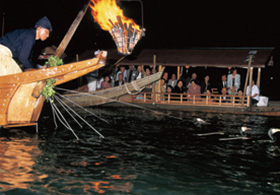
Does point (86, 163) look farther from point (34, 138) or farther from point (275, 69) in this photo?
point (275, 69)

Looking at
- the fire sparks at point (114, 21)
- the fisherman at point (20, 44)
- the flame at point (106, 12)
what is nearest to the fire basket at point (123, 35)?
the fire sparks at point (114, 21)

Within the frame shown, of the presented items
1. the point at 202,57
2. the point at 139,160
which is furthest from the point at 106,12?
the point at 202,57

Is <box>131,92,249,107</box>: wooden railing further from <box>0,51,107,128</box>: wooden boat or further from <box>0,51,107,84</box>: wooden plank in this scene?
<box>0,51,107,84</box>: wooden plank

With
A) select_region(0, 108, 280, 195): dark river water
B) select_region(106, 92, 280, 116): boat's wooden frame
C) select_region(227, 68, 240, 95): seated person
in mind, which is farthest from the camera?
select_region(227, 68, 240, 95): seated person

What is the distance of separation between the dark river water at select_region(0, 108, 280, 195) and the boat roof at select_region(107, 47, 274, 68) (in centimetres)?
688

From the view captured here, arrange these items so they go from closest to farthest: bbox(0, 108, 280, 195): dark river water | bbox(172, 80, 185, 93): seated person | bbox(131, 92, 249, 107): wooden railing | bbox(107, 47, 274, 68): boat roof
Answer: bbox(0, 108, 280, 195): dark river water, bbox(131, 92, 249, 107): wooden railing, bbox(107, 47, 274, 68): boat roof, bbox(172, 80, 185, 93): seated person

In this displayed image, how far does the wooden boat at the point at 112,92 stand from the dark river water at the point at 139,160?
143 centimetres

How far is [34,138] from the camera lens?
35.7 feet

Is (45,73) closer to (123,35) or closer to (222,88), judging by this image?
(123,35)

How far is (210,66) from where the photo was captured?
20.3 m

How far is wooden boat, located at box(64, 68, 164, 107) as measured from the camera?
13.7m

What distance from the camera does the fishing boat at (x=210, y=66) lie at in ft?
62.3

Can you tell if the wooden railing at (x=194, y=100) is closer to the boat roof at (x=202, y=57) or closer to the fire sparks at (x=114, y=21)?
the boat roof at (x=202, y=57)

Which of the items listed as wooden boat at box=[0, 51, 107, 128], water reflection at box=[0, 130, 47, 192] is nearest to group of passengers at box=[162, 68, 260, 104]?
wooden boat at box=[0, 51, 107, 128]
